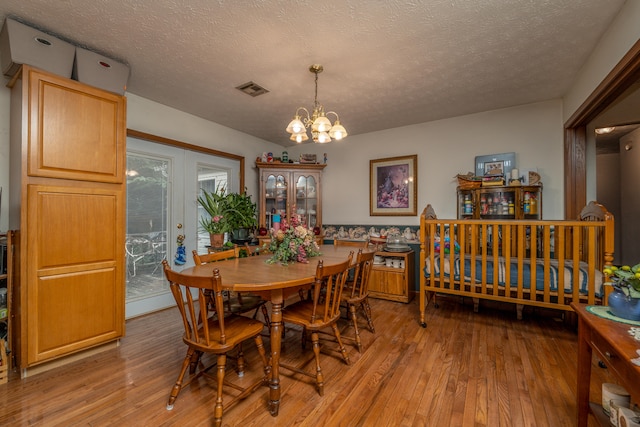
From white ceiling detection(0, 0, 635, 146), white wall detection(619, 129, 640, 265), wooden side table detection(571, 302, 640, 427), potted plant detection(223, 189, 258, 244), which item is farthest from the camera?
white wall detection(619, 129, 640, 265)

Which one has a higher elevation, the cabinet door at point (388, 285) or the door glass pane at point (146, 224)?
the door glass pane at point (146, 224)

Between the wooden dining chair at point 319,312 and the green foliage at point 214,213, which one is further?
the green foliage at point 214,213

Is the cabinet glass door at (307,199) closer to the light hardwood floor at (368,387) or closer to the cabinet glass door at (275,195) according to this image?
the cabinet glass door at (275,195)

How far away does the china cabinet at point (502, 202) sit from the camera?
324 centimetres

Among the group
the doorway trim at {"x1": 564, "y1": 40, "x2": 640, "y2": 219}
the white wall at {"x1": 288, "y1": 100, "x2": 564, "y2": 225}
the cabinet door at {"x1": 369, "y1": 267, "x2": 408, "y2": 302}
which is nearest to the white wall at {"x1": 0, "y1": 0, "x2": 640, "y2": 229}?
the white wall at {"x1": 288, "y1": 100, "x2": 564, "y2": 225}

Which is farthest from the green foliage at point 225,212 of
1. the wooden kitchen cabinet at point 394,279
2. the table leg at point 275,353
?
the table leg at point 275,353

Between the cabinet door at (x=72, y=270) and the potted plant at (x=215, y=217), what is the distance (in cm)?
116

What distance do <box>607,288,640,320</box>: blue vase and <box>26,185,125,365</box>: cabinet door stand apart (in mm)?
3249

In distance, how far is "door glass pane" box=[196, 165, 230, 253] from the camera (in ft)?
12.6

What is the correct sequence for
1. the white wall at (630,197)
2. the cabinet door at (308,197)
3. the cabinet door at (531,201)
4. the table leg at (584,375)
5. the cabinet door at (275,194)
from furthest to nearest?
the cabinet door at (308,197) → the cabinet door at (275,194) → the white wall at (630,197) → the cabinet door at (531,201) → the table leg at (584,375)

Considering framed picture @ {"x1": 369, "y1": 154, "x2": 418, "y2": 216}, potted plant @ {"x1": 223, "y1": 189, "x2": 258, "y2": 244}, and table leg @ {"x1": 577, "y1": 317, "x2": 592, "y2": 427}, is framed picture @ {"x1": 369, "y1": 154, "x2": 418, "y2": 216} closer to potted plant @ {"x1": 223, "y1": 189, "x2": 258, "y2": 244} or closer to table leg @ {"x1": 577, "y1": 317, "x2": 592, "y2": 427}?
potted plant @ {"x1": 223, "y1": 189, "x2": 258, "y2": 244}

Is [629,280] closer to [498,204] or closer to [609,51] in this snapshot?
[609,51]

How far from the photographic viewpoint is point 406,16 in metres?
1.89

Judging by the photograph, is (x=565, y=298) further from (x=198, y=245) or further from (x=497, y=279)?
(x=198, y=245)
